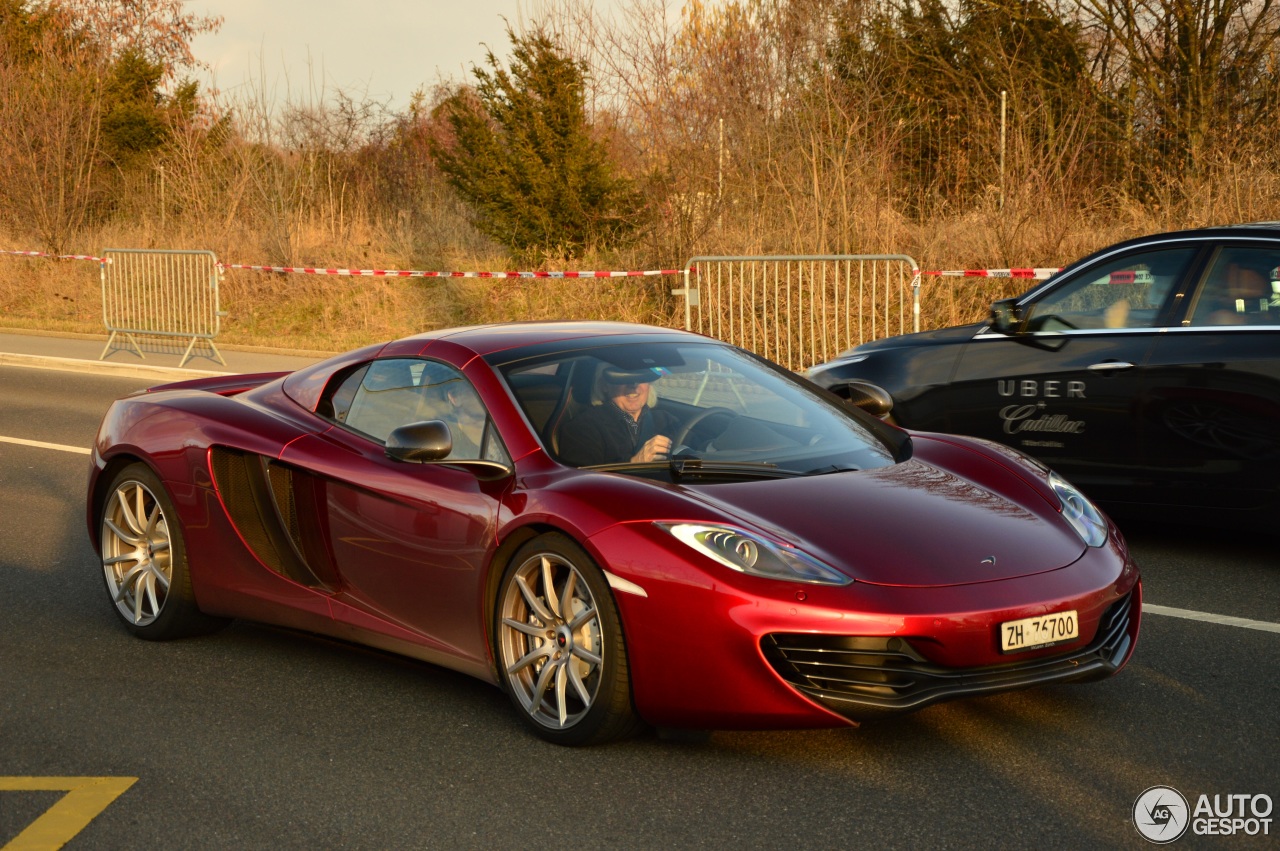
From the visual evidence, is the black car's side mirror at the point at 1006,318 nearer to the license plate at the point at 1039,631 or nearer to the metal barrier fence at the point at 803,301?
the license plate at the point at 1039,631

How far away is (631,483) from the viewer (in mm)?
4742

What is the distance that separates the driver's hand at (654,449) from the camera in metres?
5.09

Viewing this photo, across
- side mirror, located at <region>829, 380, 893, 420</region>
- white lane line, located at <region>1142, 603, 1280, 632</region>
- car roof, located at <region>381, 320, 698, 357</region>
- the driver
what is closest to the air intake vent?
car roof, located at <region>381, 320, 698, 357</region>

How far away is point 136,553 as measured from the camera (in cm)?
629

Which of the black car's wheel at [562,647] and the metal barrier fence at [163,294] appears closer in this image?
the black car's wheel at [562,647]

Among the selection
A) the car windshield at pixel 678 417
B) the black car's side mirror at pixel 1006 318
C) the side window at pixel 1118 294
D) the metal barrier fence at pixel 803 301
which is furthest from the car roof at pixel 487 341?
the metal barrier fence at pixel 803 301

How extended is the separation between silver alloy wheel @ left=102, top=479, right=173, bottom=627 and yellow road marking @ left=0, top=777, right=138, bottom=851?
5.49 ft

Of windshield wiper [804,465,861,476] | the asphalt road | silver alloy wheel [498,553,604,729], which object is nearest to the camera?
the asphalt road

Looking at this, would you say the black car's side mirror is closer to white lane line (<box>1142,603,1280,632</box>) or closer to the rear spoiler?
white lane line (<box>1142,603,1280,632</box>)

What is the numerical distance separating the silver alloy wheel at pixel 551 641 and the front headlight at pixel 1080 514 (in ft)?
5.55

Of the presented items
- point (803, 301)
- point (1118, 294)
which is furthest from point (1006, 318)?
point (803, 301)

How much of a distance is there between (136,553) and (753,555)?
3.16 m

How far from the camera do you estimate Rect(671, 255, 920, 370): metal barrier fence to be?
14227 mm

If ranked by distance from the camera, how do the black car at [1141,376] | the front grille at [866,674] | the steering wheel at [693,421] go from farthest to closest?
the black car at [1141,376], the steering wheel at [693,421], the front grille at [866,674]
